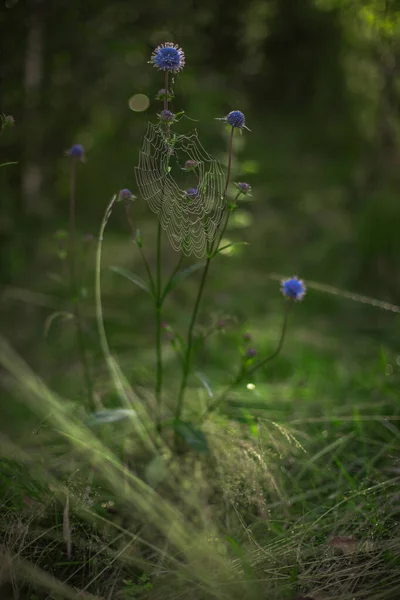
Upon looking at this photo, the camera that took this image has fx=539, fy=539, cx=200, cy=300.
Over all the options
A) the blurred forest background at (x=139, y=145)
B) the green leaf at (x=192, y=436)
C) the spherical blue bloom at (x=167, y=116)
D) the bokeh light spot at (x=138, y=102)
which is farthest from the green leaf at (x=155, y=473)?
the bokeh light spot at (x=138, y=102)

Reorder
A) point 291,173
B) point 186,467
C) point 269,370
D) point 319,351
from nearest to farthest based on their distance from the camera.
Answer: point 186,467 → point 269,370 → point 319,351 → point 291,173

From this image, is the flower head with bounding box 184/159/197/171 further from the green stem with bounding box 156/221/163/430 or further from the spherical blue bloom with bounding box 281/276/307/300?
the spherical blue bloom with bounding box 281/276/307/300

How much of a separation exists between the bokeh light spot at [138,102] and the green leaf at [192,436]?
2.42 meters

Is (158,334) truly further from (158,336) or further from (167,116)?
(167,116)

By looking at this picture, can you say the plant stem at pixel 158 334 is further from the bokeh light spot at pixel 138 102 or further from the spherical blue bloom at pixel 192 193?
the bokeh light spot at pixel 138 102

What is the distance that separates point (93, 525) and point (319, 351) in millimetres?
1558

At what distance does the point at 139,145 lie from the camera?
3.48m

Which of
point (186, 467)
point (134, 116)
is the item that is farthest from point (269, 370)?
point (134, 116)

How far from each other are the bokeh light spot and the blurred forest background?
21 mm

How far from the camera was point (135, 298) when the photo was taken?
323 cm

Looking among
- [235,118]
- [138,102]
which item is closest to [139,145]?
[138,102]

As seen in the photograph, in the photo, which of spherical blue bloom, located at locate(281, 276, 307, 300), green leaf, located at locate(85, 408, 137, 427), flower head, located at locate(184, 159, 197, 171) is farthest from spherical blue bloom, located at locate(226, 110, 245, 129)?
green leaf, located at locate(85, 408, 137, 427)

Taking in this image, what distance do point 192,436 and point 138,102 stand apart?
2.59 metres

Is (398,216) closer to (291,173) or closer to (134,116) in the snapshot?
(134,116)
